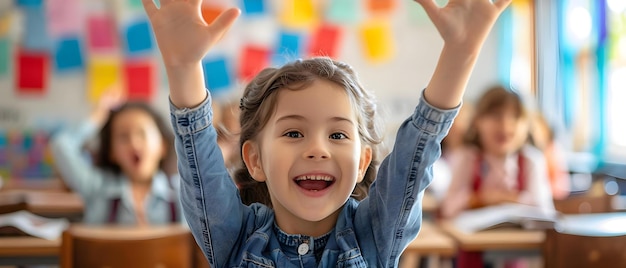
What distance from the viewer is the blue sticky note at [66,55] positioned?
5504 millimetres

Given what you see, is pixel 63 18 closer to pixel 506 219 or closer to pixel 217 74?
pixel 217 74

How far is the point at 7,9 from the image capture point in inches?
214

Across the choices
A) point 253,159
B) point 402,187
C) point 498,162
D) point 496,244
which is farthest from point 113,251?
point 498,162

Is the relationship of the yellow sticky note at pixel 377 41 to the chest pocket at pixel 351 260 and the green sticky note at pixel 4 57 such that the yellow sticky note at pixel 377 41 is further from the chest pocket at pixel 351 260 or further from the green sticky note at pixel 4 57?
the chest pocket at pixel 351 260

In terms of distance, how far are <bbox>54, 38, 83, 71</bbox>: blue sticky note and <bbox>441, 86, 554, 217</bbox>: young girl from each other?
3.70 meters

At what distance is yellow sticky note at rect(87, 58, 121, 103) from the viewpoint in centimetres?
554

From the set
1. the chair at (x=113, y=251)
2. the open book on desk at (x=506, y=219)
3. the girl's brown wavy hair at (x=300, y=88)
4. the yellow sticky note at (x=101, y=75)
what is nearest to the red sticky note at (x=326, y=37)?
the yellow sticky note at (x=101, y=75)

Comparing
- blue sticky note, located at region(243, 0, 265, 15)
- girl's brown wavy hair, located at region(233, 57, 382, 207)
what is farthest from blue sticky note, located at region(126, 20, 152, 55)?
girl's brown wavy hair, located at region(233, 57, 382, 207)

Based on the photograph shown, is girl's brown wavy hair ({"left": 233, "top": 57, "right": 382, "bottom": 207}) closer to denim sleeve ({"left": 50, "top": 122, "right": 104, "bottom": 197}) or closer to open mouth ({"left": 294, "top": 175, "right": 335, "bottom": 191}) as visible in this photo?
open mouth ({"left": 294, "top": 175, "right": 335, "bottom": 191})

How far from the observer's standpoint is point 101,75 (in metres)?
5.57

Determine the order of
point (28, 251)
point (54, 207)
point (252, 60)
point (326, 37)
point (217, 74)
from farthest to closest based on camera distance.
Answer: point (326, 37)
point (252, 60)
point (217, 74)
point (54, 207)
point (28, 251)

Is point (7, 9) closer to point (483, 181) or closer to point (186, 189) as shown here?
point (483, 181)

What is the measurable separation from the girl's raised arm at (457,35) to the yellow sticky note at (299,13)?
5087 millimetres

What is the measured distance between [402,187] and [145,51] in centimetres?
500
